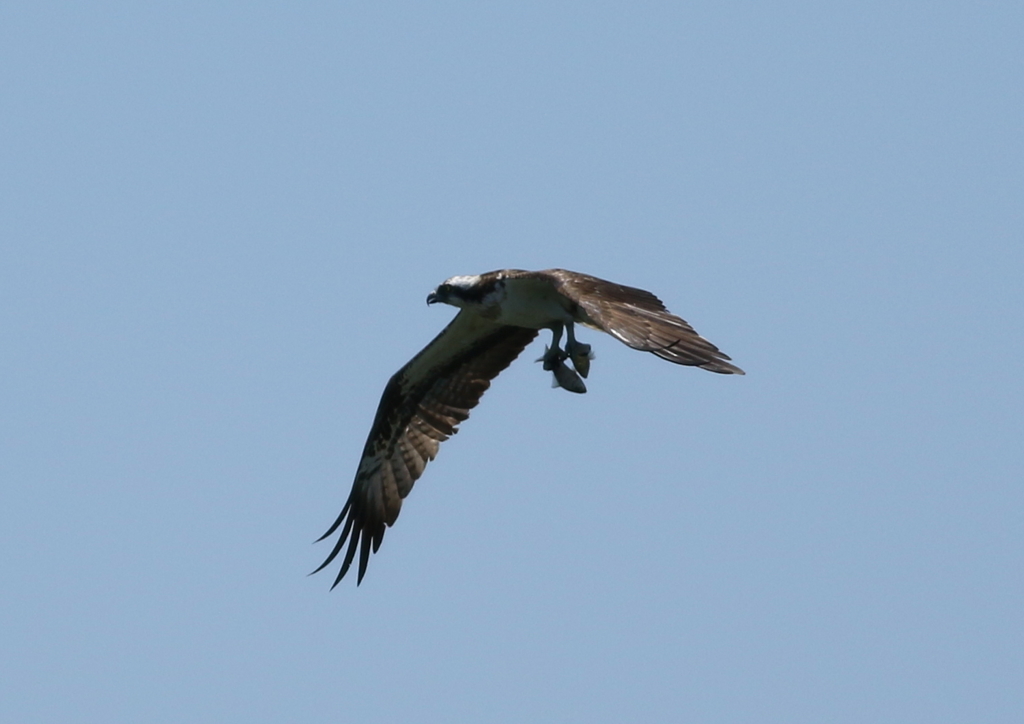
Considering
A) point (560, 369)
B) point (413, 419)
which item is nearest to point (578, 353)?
point (560, 369)

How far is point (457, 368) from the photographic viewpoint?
59.7ft

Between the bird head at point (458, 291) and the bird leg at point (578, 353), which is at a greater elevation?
the bird head at point (458, 291)

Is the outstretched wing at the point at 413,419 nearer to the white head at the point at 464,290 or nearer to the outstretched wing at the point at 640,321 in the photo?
the white head at the point at 464,290

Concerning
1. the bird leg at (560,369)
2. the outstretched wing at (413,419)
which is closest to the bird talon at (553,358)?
the bird leg at (560,369)

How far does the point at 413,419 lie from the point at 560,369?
2.65 meters

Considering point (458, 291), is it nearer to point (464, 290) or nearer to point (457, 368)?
point (464, 290)

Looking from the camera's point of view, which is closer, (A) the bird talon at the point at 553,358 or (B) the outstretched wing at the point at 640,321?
(B) the outstretched wing at the point at 640,321

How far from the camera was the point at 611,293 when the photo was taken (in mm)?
14914

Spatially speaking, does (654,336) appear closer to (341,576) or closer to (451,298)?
(451,298)

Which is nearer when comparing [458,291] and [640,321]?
[640,321]

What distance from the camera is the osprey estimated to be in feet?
52.3

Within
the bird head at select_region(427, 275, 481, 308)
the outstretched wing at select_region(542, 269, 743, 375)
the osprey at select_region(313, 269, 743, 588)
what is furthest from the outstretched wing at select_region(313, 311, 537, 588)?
the outstretched wing at select_region(542, 269, 743, 375)

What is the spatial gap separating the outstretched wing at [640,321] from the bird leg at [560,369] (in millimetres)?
981

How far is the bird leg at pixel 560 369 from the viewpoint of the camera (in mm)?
16234
